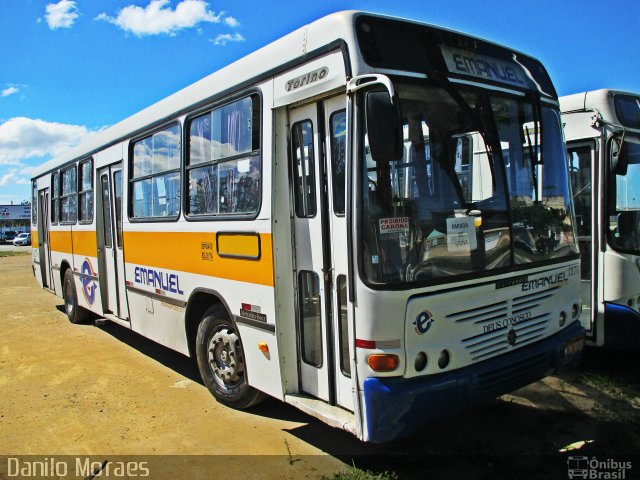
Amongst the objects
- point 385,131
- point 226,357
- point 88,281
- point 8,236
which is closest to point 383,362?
point 385,131

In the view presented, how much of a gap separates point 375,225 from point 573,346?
214cm

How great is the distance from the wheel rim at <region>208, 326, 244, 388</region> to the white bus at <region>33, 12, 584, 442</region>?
15mm

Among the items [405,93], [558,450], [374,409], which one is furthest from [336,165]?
[558,450]

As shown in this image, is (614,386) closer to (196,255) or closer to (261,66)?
(196,255)

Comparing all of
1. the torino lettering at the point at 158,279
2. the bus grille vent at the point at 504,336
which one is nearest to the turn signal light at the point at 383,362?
the bus grille vent at the point at 504,336

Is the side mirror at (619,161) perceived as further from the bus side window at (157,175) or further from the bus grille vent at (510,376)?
the bus side window at (157,175)

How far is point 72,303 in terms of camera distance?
9.14m

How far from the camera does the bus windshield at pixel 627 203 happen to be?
527 cm

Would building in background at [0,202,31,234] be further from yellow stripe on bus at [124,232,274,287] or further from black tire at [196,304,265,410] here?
black tire at [196,304,265,410]

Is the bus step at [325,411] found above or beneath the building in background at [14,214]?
beneath

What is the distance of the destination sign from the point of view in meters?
3.62

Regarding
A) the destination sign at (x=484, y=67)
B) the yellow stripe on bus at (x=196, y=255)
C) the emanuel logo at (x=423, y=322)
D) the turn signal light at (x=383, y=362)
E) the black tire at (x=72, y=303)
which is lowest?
the black tire at (x=72, y=303)

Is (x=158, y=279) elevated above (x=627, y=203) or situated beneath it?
situated beneath

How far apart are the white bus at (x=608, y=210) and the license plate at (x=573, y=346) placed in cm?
134
